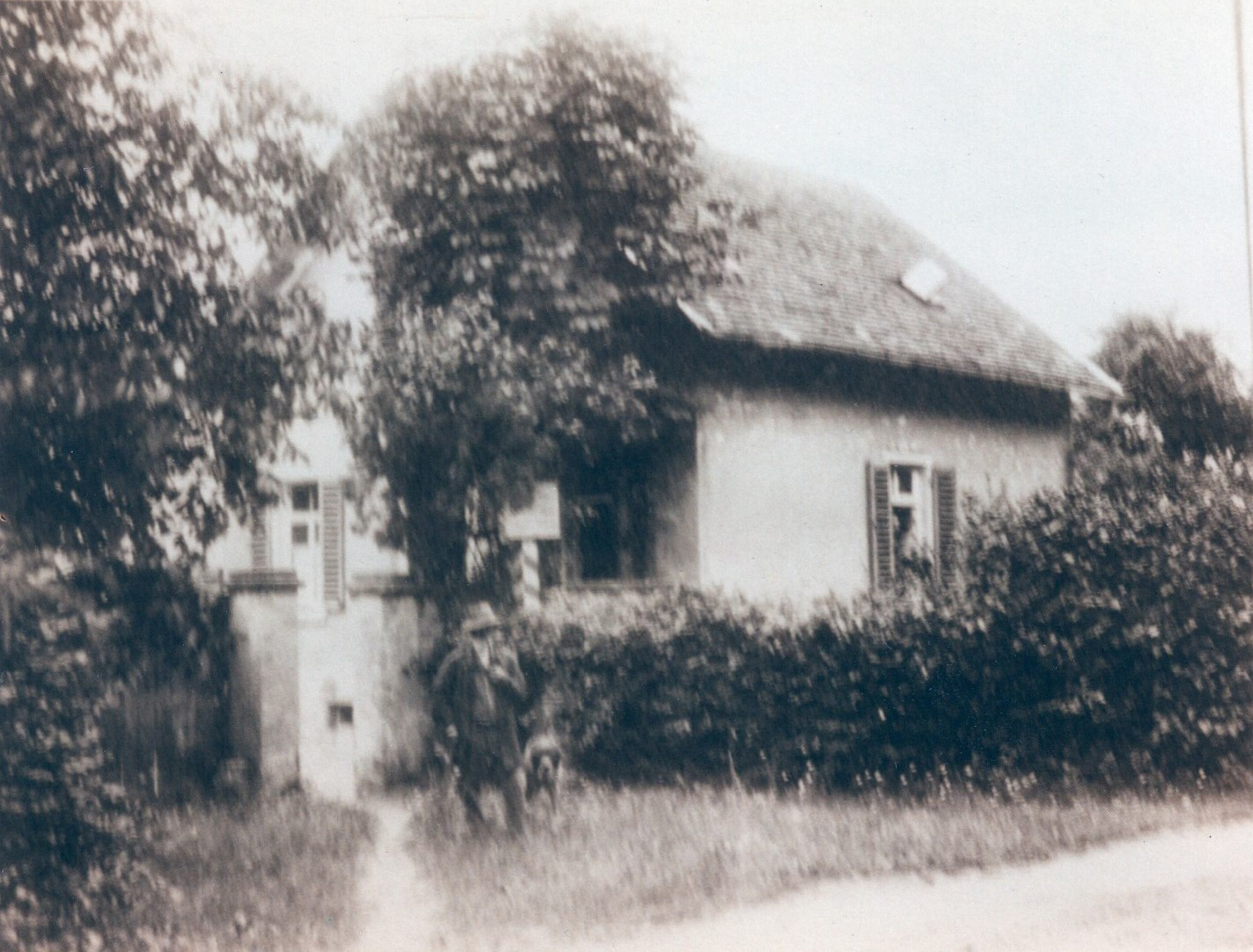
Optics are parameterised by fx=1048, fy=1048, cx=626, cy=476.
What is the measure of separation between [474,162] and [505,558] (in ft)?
6.03

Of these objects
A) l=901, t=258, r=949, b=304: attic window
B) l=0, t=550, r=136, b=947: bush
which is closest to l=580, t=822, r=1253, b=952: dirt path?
l=0, t=550, r=136, b=947: bush

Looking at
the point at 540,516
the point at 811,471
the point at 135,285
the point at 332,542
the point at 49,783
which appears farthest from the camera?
the point at 811,471

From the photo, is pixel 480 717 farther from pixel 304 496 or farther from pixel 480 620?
pixel 304 496

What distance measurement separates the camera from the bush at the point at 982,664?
16.8 ft

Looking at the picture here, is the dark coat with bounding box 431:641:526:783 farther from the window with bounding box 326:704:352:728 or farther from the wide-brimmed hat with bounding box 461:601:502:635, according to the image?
the window with bounding box 326:704:352:728

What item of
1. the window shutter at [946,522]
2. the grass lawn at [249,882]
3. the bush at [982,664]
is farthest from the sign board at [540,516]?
the window shutter at [946,522]

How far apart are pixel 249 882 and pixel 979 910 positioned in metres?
3.25

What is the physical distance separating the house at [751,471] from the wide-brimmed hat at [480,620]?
194mm

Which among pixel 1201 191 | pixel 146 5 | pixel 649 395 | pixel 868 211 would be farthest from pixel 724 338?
pixel 146 5

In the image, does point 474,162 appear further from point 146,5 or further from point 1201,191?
point 1201,191

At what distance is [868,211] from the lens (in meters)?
5.29

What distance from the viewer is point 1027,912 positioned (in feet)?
15.9

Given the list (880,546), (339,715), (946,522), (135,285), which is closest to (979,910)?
(880,546)

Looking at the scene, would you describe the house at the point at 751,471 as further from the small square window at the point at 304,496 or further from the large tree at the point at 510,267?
the large tree at the point at 510,267
